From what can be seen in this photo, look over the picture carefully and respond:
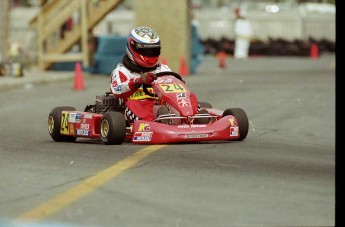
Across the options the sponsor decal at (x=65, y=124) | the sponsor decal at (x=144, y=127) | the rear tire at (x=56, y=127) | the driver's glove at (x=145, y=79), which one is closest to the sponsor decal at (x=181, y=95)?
the driver's glove at (x=145, y=79)

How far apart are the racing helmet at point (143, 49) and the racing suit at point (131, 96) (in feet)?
0.58

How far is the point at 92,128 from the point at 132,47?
3.59 feet

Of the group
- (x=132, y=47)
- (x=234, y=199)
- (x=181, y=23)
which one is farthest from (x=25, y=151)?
(x=181, y=23)

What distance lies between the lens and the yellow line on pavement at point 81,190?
27.5 feet

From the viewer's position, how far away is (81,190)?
9422 mm

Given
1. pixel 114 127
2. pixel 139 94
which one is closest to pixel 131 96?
pixel 139 94

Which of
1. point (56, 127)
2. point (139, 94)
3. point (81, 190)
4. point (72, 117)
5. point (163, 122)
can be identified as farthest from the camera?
point (56, 127)

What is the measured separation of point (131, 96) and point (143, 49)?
2.01 feet

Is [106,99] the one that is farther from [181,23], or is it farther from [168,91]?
[181,23]

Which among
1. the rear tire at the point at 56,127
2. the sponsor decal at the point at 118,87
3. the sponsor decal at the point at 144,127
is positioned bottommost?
the rear tire at the point at 56,127

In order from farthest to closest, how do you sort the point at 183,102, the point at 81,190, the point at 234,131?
the point at 234,131
the point at 183,102
the point at 81,190

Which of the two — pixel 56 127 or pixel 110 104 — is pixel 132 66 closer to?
pixel 110 104

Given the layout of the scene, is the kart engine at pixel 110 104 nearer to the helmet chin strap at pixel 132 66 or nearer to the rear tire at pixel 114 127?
the helmet chin strap at pixel 132 66

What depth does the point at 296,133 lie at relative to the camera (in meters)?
15.7
